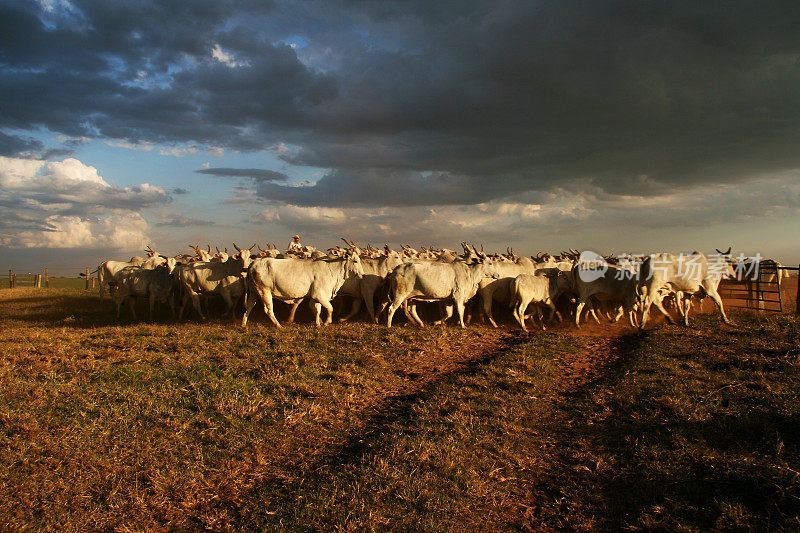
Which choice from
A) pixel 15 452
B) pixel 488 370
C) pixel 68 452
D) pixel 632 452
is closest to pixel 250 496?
pixel 68 452

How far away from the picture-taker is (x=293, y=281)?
559 inches

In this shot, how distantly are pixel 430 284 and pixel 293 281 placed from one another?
4.04 m

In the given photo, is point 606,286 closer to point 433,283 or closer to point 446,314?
point 446,314

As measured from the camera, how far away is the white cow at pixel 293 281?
13945 millimetres

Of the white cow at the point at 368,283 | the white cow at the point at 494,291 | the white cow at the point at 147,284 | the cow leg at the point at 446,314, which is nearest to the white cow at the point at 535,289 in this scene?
the white cow at the point at 494,291

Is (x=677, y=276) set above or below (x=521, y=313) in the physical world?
above

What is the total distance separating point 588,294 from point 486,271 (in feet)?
10.8

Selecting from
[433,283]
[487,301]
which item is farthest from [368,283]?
[487,301]

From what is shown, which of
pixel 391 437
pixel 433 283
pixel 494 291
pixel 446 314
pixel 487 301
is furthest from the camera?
pixel 494 291

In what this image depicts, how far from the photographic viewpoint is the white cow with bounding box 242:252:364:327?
13945 millimetres

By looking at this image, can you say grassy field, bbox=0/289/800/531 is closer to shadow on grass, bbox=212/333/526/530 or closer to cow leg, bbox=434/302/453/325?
shadow on grass, bbox=212/333/526/530

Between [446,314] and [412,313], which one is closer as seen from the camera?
[412,313]

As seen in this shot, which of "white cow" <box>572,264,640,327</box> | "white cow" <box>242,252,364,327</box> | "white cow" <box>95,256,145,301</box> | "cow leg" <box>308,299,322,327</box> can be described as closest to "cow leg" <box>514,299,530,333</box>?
"white cow" <box>572,264,640,327</box>

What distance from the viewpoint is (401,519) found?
463 cm
